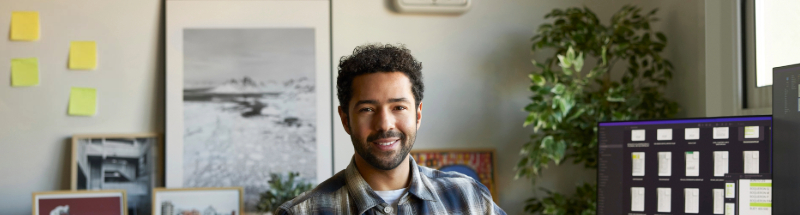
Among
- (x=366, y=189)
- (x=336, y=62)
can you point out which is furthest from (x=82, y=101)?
(x=366, y=189)

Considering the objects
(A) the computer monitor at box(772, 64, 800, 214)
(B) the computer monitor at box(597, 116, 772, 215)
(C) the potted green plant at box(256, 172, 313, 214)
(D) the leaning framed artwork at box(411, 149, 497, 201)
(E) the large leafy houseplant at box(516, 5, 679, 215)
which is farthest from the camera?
(D) the leaning framed artwork at box(411, 149, 497, 201)

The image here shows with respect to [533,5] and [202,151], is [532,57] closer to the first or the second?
[533,5]

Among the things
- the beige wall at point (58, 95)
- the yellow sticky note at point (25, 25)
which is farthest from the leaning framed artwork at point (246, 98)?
the yellow sticky note at point (25, 25)

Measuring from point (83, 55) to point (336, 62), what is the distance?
1.03 m

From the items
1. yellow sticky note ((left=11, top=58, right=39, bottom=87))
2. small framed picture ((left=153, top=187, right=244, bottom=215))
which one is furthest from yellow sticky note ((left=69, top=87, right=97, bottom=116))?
small framed picture ((left=153, top=187, right=244, bottom=215))

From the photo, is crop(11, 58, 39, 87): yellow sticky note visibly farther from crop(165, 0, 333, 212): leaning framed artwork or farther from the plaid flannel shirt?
the plaid flannel shirt

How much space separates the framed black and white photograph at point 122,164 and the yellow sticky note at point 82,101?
101 mm

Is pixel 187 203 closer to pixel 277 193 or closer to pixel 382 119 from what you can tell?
pixel 277 193

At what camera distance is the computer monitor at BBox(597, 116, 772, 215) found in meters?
1.47

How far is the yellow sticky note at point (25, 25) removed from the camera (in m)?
2.47

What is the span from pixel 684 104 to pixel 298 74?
5.06 ft

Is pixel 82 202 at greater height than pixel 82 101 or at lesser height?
lesser

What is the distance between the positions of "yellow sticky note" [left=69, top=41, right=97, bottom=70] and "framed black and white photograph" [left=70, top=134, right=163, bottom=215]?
29 centimetres

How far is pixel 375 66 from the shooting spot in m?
1.08
